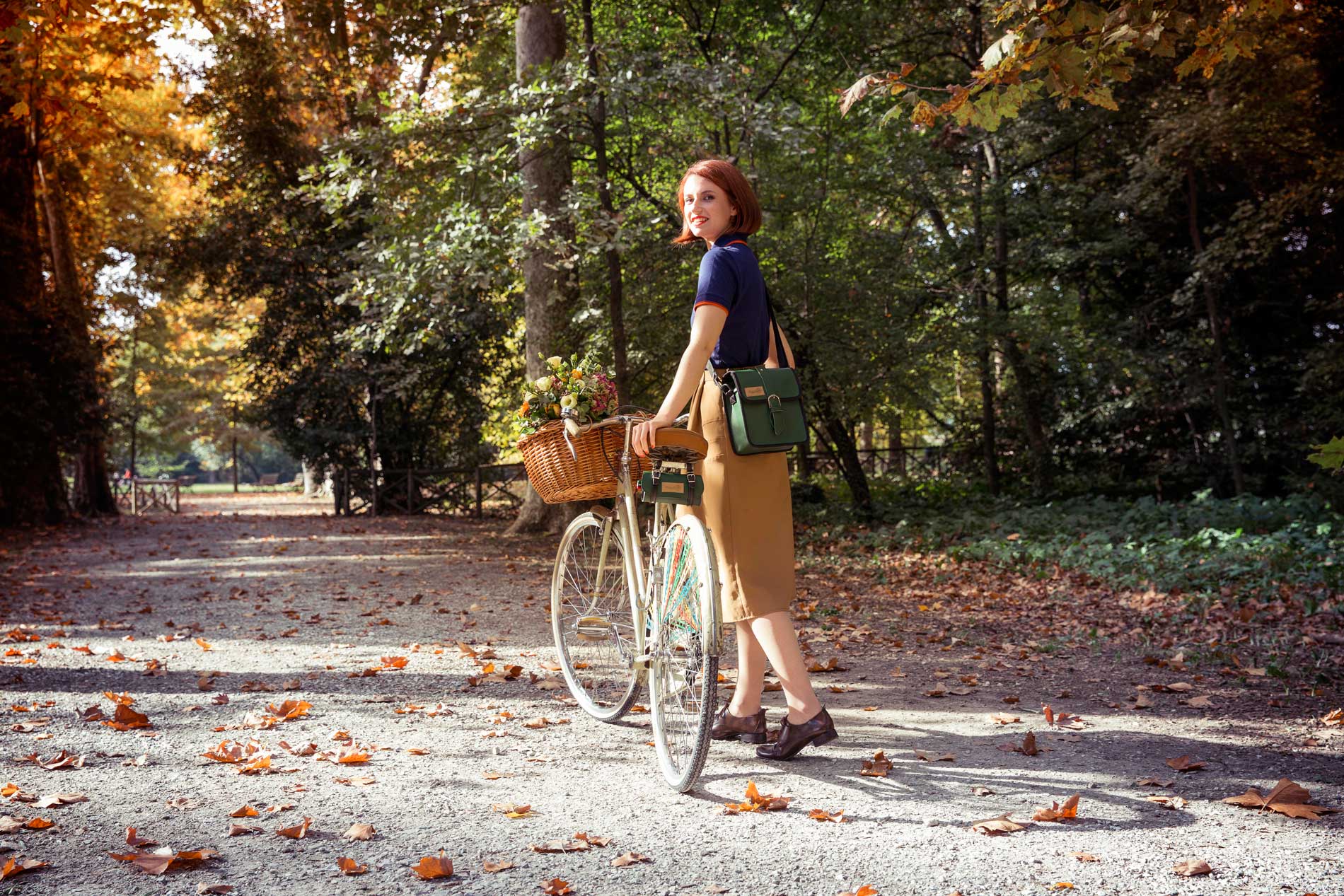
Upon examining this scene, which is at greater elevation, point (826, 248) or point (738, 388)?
point (826, 248)

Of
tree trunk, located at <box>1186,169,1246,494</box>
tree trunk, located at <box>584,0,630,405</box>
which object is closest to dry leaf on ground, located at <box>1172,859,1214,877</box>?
tree trunk, located at <box>584,0,630,405</box>

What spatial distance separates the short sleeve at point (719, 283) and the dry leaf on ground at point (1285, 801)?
2.34m

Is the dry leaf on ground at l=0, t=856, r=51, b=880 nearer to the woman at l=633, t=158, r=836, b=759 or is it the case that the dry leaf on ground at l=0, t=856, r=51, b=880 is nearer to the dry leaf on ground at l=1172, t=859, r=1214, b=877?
the woman at l=633, t=158, r=836, b=759

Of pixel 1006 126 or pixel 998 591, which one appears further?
pixel 1006 126

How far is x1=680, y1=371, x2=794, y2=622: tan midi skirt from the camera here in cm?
369

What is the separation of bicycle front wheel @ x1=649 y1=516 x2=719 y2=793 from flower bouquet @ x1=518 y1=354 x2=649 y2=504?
394 mm

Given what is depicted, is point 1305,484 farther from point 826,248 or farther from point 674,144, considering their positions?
point 674,144

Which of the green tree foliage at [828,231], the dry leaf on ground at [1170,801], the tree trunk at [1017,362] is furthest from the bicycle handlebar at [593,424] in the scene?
the tree trunk at [1017,362]

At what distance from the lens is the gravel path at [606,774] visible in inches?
110

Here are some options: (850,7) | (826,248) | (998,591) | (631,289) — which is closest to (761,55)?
(850,7)

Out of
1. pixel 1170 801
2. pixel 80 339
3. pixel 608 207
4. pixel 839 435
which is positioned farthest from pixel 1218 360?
pixel 80 339

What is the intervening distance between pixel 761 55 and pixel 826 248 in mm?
2824

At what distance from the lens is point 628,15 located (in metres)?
14.8

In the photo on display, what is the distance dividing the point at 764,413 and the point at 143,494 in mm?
24895
